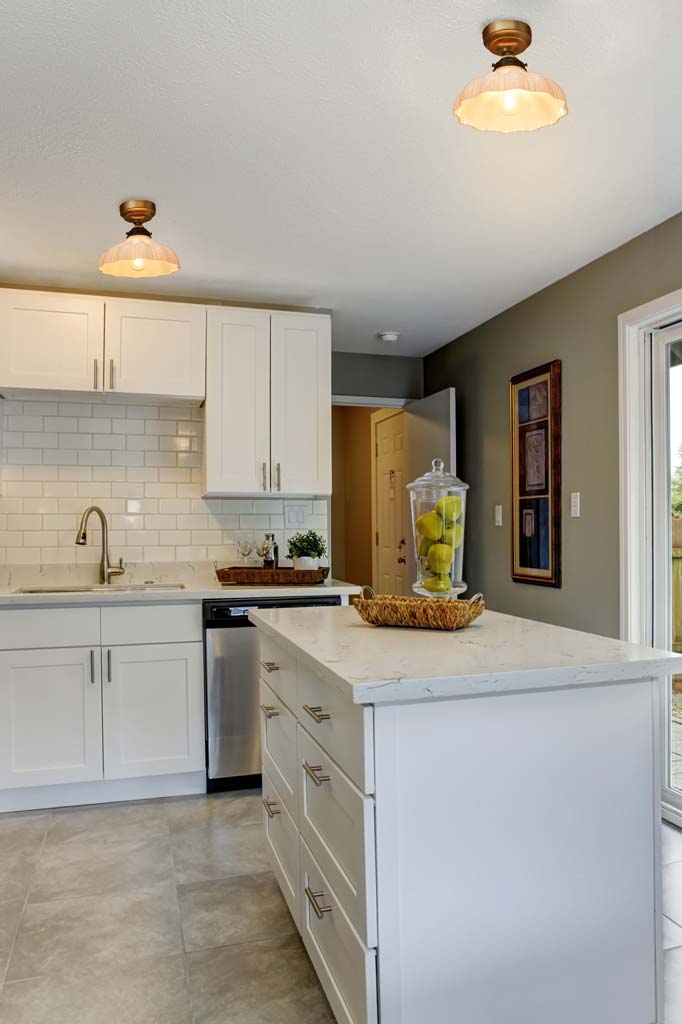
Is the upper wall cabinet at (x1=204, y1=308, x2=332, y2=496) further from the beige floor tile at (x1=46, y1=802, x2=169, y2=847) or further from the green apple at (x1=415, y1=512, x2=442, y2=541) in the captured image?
the green apple at (x1=415, y1=512, x2=442, y2=541)

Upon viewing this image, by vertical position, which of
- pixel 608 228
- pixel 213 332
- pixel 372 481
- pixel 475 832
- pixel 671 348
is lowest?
pixel 475 832

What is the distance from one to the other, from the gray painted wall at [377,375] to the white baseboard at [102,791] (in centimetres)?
274

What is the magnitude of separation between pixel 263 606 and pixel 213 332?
1437 mm

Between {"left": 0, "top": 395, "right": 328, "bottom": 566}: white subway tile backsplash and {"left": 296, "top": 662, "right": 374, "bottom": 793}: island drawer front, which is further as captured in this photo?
{"left": 0, "top": 395, "right": 328, "bottom": 566}: white subway tile backsplash

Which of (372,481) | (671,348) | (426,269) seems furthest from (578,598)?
(372,481)

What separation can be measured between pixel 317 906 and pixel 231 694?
6.05 ft

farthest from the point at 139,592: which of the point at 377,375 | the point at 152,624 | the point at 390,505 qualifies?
the point at 390,505

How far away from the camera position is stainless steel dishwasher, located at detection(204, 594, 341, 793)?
341 cm

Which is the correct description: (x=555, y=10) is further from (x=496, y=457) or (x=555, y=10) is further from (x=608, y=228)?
(x=496, y=457)

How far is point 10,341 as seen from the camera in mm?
3486

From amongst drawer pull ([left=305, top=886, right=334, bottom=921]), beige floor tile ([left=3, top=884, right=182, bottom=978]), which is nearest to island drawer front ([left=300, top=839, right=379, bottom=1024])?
drawer pull ([left=305, top=886, right=334, bottom=921])

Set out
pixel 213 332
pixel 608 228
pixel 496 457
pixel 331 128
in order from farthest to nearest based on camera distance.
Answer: pixel 496 457
pixel 213 332
pixel 608 228
pixel 331 128

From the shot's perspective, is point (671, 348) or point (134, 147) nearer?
point (134, 147)

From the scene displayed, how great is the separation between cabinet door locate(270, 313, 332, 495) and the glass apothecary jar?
201 centimetres
